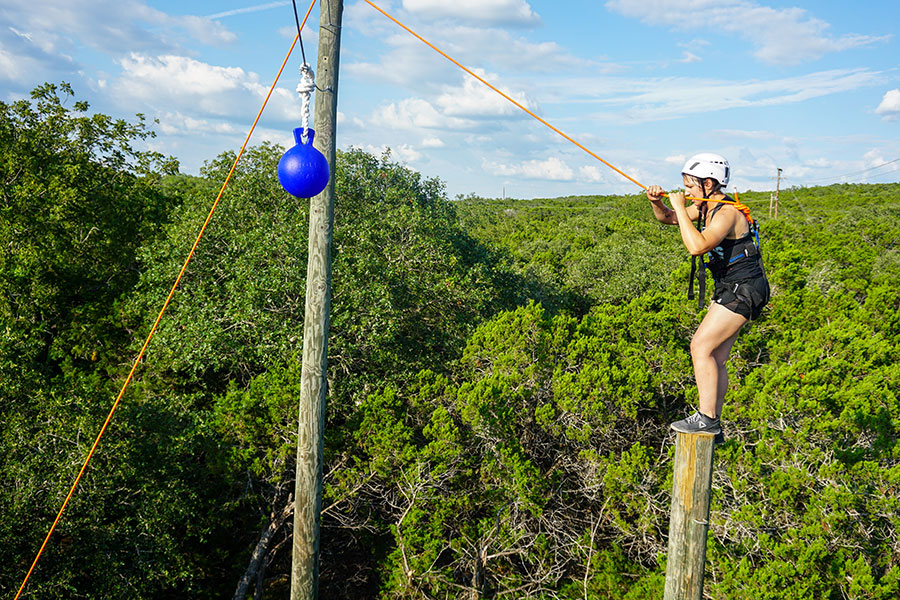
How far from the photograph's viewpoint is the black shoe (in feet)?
13.1

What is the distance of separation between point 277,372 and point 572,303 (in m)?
12.4

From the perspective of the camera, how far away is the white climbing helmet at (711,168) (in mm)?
4238

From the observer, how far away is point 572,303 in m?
20.2

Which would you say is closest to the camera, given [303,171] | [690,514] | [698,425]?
[690,514]

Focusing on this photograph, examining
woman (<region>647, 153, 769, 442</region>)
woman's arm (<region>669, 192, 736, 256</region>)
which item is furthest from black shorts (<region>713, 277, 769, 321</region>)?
woman's arm (<region>669, 192, 736, 256</region>)

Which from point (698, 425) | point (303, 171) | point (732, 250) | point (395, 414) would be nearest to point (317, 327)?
point (303, 171)

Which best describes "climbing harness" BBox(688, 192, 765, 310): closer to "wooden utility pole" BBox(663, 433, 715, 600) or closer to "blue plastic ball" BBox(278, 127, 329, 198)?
"wooden utility pole" BBox(663, 433, 715, 600)

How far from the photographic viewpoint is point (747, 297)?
13.5 feet

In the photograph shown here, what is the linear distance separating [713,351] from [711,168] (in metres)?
1.27

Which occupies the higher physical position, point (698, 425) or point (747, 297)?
point (747, 297)

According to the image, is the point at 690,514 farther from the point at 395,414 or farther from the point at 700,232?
the point at 395,414

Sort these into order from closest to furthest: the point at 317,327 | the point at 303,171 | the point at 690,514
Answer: the point at 690,514 → the point at 303,171 → the point at 317,327

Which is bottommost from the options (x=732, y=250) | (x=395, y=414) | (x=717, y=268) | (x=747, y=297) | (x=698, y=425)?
(x=395, y=414)

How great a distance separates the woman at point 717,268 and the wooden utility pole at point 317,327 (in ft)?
8.78
